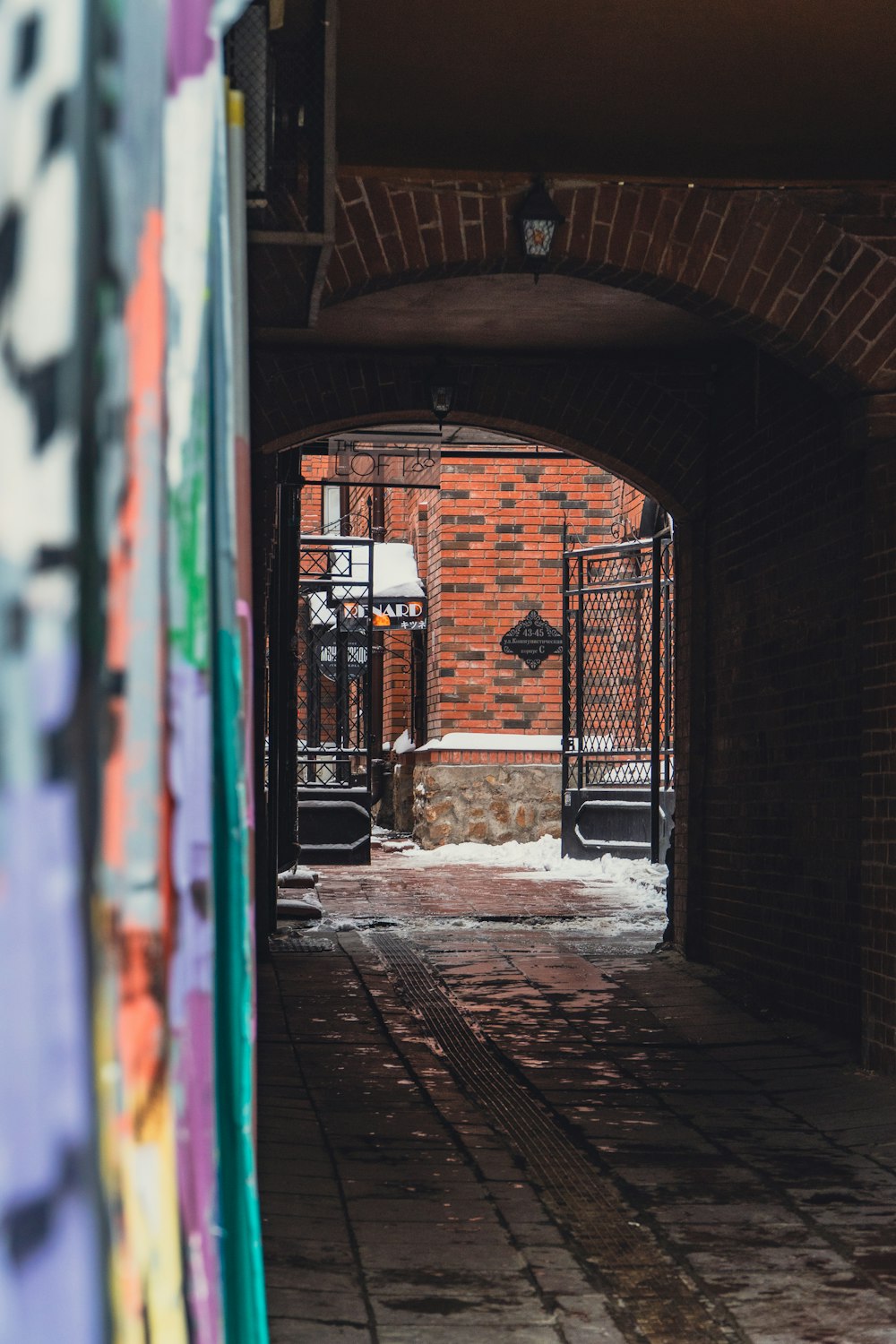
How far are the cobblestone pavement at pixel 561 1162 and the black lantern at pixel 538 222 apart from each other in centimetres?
313

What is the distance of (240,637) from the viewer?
5.49ft

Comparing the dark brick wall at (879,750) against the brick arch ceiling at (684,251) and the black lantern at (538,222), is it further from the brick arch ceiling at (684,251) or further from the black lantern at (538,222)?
the black lantern at (538,222)

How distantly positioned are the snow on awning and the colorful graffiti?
18.2 meters

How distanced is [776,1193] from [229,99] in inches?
144

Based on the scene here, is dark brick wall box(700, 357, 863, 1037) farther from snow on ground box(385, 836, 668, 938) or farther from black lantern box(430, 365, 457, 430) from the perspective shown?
snow on ground box(385, 836, 668, 938)

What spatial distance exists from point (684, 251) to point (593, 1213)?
3.78 metres

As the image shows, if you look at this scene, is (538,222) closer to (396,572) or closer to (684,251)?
(684,251)

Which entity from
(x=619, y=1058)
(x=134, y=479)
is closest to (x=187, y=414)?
(x=134, y=479)

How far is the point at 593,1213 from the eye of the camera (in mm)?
4312

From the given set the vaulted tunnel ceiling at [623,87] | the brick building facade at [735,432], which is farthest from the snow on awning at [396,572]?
the vaulted tunnel ceiling at [623,87]

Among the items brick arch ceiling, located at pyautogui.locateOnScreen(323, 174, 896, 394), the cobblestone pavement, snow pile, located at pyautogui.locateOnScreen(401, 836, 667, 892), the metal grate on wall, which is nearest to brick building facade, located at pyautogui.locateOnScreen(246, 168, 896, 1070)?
brick arch ceiling, located at pyautogui.locateOnScreen(323, 174, 896, 394)

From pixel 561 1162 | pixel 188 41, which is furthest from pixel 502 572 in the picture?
pixel 188 41

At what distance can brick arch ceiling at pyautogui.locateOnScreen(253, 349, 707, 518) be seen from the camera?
9117 millimetres

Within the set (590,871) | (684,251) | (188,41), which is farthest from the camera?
(590,871)
